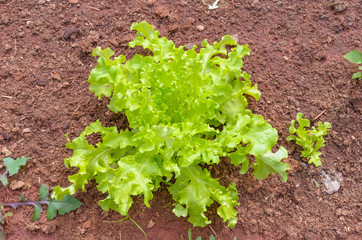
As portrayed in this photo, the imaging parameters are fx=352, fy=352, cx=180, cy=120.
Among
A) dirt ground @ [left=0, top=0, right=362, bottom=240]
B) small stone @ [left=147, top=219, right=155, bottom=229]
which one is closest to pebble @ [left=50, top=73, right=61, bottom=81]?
dirt ground @ [left=0, top=0, right=362, bottom=240]

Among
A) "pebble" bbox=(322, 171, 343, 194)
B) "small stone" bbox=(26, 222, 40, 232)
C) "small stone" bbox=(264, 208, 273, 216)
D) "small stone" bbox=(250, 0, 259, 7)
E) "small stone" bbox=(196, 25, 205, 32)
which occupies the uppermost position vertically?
"small stone" bbox=(250, 0, 259, 7)

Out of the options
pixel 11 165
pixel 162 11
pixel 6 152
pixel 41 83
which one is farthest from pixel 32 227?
pixel 162 11

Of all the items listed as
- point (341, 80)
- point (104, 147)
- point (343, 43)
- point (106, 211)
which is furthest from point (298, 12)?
point (106, 211)

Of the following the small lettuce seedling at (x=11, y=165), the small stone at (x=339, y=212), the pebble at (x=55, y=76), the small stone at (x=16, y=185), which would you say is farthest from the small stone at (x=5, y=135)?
the small stone at (x=339, y=212)

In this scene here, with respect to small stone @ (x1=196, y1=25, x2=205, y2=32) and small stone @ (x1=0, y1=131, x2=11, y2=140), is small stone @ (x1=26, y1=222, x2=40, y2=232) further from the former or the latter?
small stone @ (x1=196, y1=25, x2=205, y2=32)

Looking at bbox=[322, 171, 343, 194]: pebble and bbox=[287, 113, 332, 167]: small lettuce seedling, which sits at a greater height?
bbox=[287, 113, 332, 167]: small lettuce seedling

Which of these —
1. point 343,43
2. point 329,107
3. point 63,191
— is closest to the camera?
point 63,191

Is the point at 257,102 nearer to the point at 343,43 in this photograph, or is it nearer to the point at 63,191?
the point at 343,43
